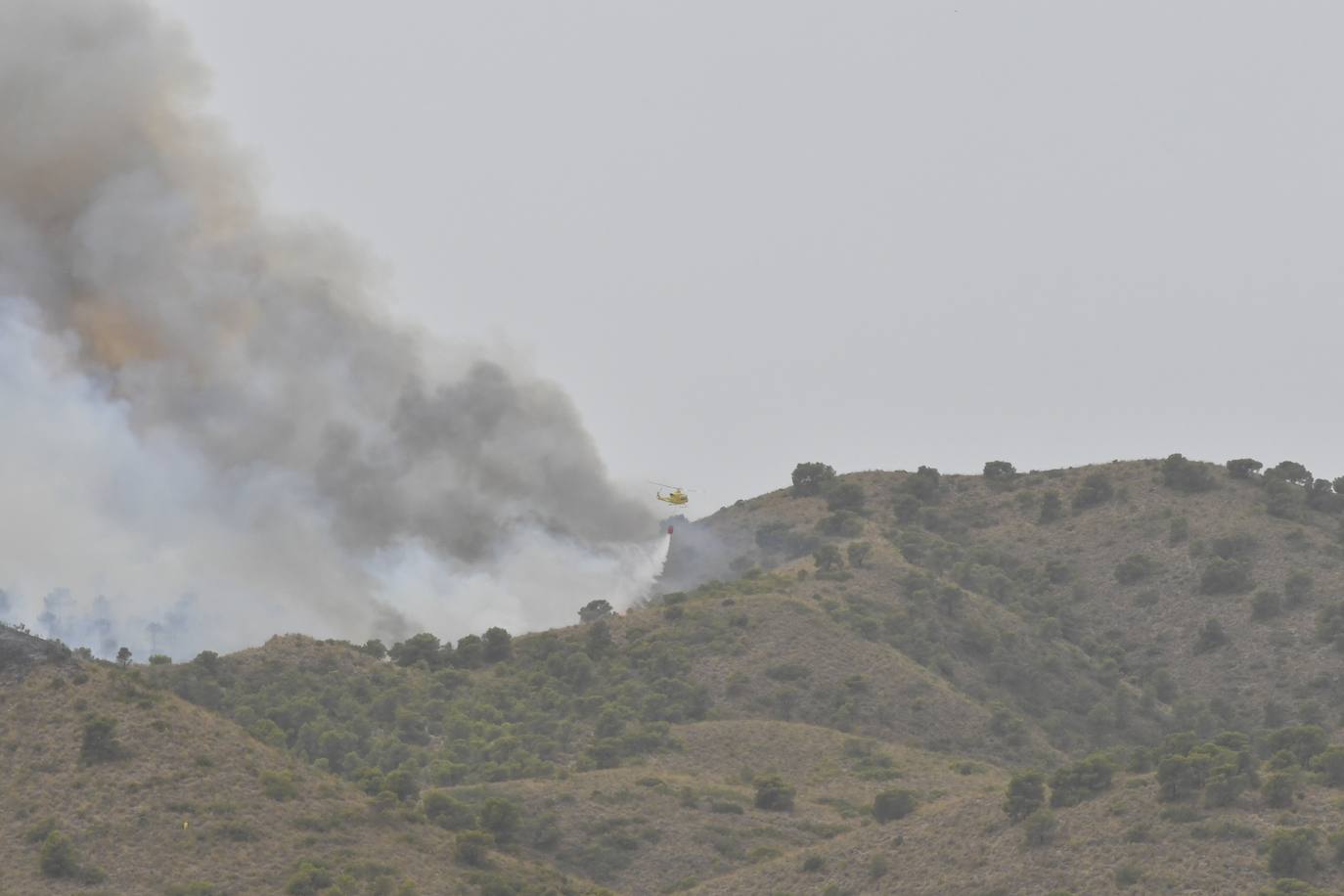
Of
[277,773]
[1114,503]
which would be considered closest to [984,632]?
[1114,503]

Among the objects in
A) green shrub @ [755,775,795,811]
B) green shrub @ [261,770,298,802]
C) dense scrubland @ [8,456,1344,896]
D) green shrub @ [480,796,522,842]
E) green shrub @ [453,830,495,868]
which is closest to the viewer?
dense scrubland @ [8,456,1344,896]

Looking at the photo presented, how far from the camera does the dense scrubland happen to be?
9825cm

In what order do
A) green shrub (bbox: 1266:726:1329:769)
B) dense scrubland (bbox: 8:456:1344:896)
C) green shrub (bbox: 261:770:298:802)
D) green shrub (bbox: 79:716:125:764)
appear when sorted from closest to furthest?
dense scrubland (bbox: 8:456:1344:896), green shrub (bbox: 79:716:125:764), green shrub (bbox: 261:770:298:802), green shrub (bbox: 1266:726:1329:769)

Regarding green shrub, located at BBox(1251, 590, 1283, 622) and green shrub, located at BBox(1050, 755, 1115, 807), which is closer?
green shrub, located at BBox(1050, 755, 1115, 807)

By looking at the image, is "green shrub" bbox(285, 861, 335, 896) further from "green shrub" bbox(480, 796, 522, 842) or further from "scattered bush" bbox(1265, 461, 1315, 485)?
"scattered bush" bbox(1265, 461, 1315, 485)

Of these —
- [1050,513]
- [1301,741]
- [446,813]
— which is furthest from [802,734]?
[1050,513]

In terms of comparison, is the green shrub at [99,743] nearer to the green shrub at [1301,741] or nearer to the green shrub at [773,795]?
the green shrub at [773,795]

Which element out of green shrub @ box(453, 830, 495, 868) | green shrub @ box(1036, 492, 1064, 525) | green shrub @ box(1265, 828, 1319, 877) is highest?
green shrub @ box(1036, 492, 1064, 525)

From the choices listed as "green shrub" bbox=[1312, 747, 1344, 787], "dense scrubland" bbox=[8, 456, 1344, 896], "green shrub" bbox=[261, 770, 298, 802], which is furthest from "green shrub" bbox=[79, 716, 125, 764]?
"green shrub" bbox=[1312, 747, 1344, 787]

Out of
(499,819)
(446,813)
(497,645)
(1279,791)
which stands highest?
(497,645)

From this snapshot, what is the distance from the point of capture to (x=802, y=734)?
140 meters

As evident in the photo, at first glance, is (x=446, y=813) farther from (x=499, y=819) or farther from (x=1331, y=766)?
(x=1331, y=766)

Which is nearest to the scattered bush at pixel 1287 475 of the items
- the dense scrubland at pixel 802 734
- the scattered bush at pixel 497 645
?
the dense scrubland at pixel 802 734

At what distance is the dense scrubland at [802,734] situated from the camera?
98250 mm
